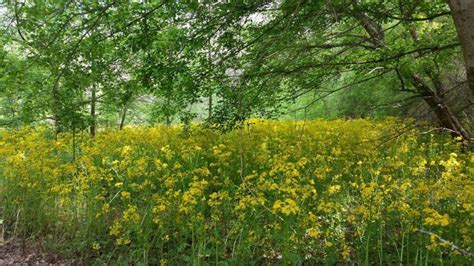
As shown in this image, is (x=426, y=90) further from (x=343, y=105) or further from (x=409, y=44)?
(x=343, y=105)

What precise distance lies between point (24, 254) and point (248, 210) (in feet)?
7.10

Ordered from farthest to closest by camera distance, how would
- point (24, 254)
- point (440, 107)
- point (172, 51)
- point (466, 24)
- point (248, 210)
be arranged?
1. point (440, 107)
2. point (172, 51)
3. point (24, 254)
4. point (248, 210)
5. point (466, 24)

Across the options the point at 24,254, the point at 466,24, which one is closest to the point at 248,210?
the point at 466,24

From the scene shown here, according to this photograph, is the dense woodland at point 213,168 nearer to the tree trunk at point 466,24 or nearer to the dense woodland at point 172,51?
the dense woodland at point 172,51

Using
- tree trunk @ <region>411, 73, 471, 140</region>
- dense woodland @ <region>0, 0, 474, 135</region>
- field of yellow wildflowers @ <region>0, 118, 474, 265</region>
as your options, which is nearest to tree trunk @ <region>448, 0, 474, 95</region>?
field of yellow wildflowers @ <region>0, 118, 474, 265</region>

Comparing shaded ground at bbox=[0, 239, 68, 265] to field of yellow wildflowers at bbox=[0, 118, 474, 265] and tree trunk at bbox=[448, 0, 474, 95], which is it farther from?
tree trunk at bbox=[448, 0, 474, 95]

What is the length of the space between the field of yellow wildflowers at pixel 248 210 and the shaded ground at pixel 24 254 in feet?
0.32

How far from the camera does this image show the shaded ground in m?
3.55

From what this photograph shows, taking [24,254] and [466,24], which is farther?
[24,254]

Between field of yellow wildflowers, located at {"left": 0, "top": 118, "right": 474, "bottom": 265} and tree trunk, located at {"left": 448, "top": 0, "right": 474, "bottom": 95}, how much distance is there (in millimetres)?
753

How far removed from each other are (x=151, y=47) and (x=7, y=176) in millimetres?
2195

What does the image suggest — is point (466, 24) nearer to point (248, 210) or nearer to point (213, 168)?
point (248, 210)

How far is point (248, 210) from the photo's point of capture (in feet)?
9.98

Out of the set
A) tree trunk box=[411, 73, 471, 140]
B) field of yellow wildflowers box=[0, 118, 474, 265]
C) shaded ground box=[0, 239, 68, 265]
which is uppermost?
tree trunk box=[411, 73, 471, 140]
